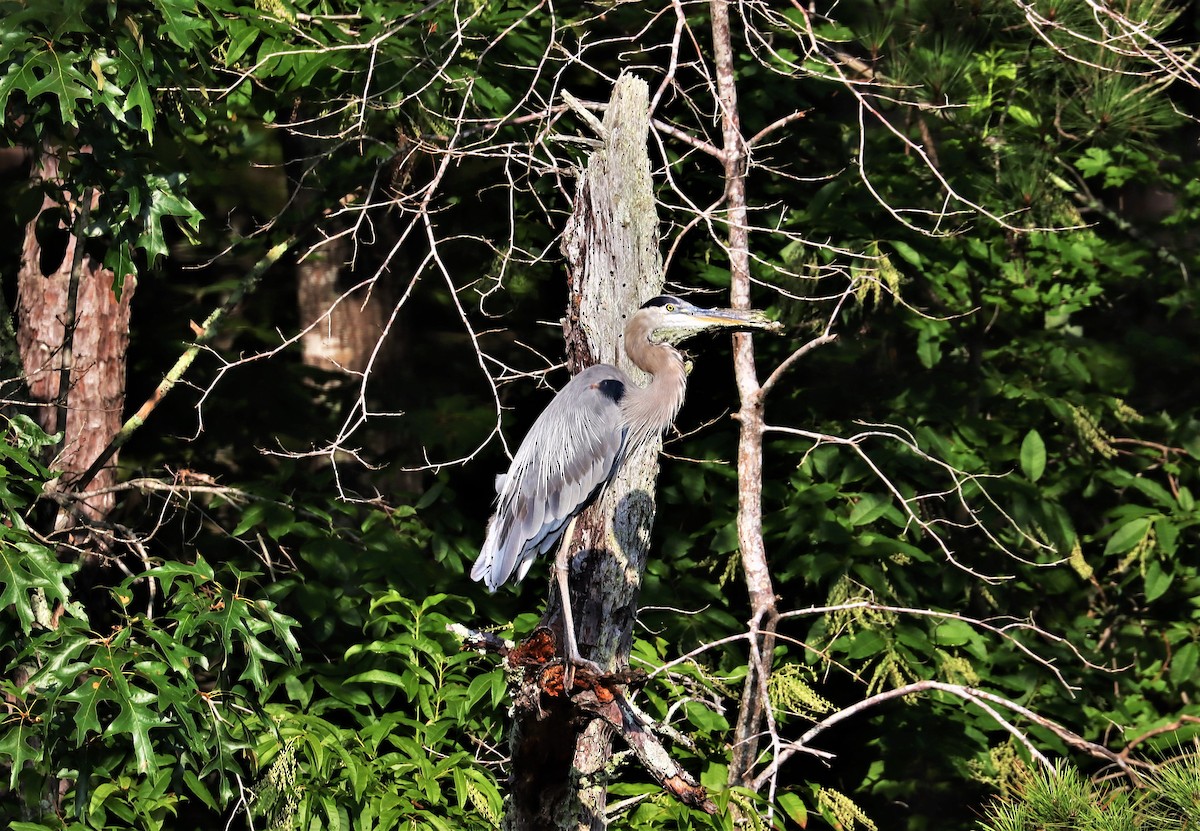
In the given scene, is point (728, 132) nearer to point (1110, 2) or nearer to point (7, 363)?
point (1110, 2)

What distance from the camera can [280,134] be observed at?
5605mm

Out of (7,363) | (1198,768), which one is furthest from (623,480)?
(7,363)

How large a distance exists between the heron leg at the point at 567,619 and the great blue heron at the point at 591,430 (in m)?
0.02

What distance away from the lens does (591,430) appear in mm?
3545

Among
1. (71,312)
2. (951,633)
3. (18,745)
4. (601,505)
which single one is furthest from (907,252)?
(18,745)

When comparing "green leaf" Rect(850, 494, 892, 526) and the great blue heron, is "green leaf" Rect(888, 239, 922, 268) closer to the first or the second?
"green leaf" Rect(850, 494, 892, 526)

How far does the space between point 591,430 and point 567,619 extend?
2.02ft

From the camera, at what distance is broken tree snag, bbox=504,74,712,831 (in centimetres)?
326

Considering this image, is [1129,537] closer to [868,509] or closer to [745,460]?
[868,509]

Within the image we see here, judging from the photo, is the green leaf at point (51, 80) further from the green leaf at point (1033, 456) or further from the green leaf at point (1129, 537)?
the green leaf at point (1129, 537)

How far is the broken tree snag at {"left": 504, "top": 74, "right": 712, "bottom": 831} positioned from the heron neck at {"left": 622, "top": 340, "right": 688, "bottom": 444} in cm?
14

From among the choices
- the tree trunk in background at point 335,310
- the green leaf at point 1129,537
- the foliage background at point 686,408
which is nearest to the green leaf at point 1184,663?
the foliage background at point 686,408

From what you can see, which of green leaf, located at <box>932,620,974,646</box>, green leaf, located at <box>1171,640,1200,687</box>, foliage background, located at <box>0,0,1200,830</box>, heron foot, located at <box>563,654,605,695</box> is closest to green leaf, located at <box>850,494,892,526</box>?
foliage background, located at <box>0,0,1200,830</box>

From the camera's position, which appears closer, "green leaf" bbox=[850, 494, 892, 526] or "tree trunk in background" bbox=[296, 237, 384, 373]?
"green leaf" bbox=[850, 494, 892, 526]
